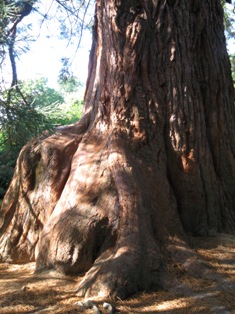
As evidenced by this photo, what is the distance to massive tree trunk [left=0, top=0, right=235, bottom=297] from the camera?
17.3 ft

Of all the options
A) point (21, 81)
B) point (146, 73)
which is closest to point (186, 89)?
point (146, 73)

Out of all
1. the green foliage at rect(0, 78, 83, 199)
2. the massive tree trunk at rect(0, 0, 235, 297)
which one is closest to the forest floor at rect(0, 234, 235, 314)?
the massive tree trunk at rect(0, 0, 235, 297)

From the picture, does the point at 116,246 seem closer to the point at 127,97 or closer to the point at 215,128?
the point at 127,97

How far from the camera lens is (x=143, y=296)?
4.51 m

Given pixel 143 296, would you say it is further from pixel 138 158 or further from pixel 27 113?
pixel 27 113

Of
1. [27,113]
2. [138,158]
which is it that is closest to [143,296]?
[138,158]

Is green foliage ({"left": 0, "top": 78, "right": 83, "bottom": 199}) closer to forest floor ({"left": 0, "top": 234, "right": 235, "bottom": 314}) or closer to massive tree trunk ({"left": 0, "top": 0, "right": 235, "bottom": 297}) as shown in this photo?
massive tree trunk ({"left": 0, "top": 0, "right": 235, "bottom": 297})

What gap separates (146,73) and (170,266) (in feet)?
8.98

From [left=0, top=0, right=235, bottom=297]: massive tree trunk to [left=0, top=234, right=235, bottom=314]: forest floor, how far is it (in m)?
0.24

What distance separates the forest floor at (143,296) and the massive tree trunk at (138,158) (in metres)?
0.24

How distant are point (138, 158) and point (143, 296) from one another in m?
1.97

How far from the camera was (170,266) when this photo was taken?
493cm

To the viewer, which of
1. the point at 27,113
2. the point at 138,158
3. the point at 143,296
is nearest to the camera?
the point at 143,296

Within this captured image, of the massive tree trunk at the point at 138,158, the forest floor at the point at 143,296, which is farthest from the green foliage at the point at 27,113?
the forest floor at the point at 143,296
